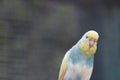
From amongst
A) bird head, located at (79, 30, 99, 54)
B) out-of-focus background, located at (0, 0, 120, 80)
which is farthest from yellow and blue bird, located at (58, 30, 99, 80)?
out-of-focus background, located at (0, 0, 120, 80)

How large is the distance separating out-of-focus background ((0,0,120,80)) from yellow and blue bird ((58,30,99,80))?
133cm

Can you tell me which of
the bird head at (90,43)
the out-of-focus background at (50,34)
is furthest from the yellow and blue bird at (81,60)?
the out-of-focus background at (50,34)

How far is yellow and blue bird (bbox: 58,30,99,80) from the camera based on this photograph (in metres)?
0.89

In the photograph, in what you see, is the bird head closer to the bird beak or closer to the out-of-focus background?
the bird beak

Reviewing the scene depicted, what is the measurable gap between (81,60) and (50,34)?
1.48 meters

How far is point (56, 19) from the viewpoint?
2375mm

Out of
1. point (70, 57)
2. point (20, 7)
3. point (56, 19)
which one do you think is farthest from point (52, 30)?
point (70, 57)

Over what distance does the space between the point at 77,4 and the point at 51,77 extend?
1.32 ft

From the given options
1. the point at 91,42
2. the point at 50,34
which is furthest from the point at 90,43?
the point at 50,34

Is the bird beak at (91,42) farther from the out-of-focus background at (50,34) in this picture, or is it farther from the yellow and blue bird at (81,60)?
the out-of-focus background at (50,34)

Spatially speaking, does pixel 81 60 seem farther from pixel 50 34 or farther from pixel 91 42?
pixel 50 34

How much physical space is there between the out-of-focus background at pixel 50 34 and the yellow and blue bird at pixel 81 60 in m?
1.33

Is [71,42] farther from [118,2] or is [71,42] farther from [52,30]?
[118,2]

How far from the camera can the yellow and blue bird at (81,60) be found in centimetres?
89
